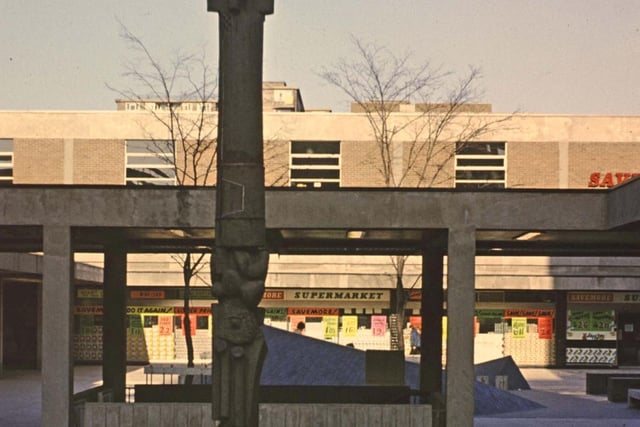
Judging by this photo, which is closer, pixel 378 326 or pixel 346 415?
pixel 346 415

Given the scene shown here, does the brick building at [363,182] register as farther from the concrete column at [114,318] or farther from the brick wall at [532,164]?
the concrete column at [114,318]

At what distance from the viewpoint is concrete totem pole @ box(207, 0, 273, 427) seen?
23.1 feet

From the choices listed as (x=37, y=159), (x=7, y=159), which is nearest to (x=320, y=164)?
(x=37, y=159)

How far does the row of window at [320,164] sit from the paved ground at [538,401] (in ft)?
28.3

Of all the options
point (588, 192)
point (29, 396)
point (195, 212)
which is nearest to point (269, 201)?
point (195, 212)

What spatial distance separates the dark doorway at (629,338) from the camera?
41.0 metres

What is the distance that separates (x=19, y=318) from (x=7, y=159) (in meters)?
7.37

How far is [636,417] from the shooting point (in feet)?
75.0

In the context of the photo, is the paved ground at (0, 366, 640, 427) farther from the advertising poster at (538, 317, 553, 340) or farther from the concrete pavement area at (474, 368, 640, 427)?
the advertising poster at (538, 317, 553, 340)

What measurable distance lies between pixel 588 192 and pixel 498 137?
25.6 meters

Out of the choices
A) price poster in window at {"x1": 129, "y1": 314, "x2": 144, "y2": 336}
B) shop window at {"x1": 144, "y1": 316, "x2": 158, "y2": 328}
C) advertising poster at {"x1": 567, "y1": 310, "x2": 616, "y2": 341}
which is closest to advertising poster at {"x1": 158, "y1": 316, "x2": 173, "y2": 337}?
shop window at {"x1": 144, "y1": 316, "x2": 158, "y2": 328}

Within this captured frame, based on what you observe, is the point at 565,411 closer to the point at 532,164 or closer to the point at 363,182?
the point at 363,182

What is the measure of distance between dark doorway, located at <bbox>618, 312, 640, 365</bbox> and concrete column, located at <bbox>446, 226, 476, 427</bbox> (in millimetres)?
29252

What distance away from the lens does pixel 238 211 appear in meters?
7.04
